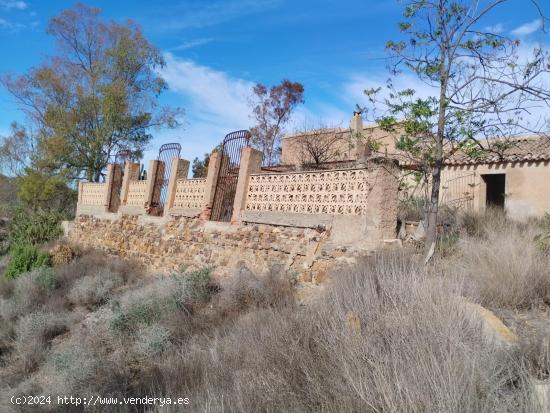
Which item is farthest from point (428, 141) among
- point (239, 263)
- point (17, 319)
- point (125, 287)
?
point (17, 319)

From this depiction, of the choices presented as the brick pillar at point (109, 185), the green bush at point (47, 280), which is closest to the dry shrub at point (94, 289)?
the green bush at point (47, 280)

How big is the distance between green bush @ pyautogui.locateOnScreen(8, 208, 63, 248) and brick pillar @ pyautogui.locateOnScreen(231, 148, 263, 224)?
1045 cm

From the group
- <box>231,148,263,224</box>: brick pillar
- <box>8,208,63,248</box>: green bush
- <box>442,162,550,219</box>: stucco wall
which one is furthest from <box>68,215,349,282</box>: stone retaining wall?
<box>442,162,550,219</box>: stucco wall

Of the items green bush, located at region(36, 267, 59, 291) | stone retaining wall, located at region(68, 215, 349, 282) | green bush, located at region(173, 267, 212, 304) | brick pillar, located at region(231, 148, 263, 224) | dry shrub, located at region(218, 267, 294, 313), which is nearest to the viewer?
dry shrub, located at region(218, 267, 294, 313)

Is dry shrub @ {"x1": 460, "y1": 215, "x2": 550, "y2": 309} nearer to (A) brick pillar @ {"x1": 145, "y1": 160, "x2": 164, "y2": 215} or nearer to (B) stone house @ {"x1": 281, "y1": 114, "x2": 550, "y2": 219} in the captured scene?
(B) stone house @ {"x1": 281, "y1": 114, "x2": 550, "y2": 219}

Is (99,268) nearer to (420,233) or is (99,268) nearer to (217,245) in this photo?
(217,245)

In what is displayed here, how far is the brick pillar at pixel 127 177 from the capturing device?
1345 cm

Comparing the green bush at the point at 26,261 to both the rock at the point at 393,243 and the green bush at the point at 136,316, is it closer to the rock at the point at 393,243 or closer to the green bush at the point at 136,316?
the green bush at the point at 136,316

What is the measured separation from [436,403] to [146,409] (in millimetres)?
2692

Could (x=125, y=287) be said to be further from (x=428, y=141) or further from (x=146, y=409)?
(x=428, y=141)

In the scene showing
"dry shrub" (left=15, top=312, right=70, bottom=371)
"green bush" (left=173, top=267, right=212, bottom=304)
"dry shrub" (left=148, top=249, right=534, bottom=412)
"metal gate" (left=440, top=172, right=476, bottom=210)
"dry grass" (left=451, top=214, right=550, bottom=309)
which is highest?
"metal gate" (left=440, top=172, right=476, bottom=210)

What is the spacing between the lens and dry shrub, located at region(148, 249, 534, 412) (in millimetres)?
2451

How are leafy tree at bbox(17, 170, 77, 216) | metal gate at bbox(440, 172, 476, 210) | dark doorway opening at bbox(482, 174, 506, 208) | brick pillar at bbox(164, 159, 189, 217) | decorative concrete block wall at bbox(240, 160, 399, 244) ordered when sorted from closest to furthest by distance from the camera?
1. decorative concrete block wall at bbox(240, 160, 399, 244)
2. brick pillar at bbox(164, 159, 189, 217)
3. metal gate at bbox(440, 172, 476, 210)
4. dark doorway opening at bbox(482, 174, 506, 208)
5. leafy tree at bbox(17, 170, 77, 216)

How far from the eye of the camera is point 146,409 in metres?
3.93
